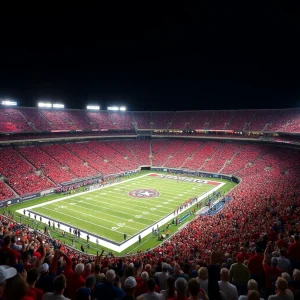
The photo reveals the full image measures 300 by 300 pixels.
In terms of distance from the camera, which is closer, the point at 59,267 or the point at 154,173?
the point at 59,267

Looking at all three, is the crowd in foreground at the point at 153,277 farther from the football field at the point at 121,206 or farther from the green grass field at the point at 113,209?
the football field at the point at 121,206

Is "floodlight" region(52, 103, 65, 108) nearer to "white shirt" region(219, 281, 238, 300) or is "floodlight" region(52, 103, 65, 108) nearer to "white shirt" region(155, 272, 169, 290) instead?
"white shirt" region(155, 272, 169, 290)

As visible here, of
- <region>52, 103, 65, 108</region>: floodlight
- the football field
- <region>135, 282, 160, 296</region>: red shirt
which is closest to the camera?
<region>135, 282, 160, 296</region>: red shirt

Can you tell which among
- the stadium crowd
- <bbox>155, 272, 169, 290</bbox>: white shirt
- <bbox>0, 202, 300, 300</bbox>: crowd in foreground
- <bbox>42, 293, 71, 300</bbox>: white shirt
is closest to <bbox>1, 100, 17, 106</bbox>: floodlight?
the stadium crowd

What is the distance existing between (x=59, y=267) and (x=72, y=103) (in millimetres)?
60253

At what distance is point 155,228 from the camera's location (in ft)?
82.6

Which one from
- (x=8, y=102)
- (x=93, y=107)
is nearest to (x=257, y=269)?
(x=8, y=102)

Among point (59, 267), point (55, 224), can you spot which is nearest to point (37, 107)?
point (55, 224)

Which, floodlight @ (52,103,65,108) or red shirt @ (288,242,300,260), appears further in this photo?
floodlight @ (52,103,65,108)

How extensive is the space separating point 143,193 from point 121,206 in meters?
6.63

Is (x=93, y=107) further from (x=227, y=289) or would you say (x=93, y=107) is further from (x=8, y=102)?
(x=227, y=289)

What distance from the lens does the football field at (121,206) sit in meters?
25.4

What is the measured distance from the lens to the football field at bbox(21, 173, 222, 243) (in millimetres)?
25375

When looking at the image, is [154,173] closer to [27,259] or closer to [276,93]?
[276,93]
